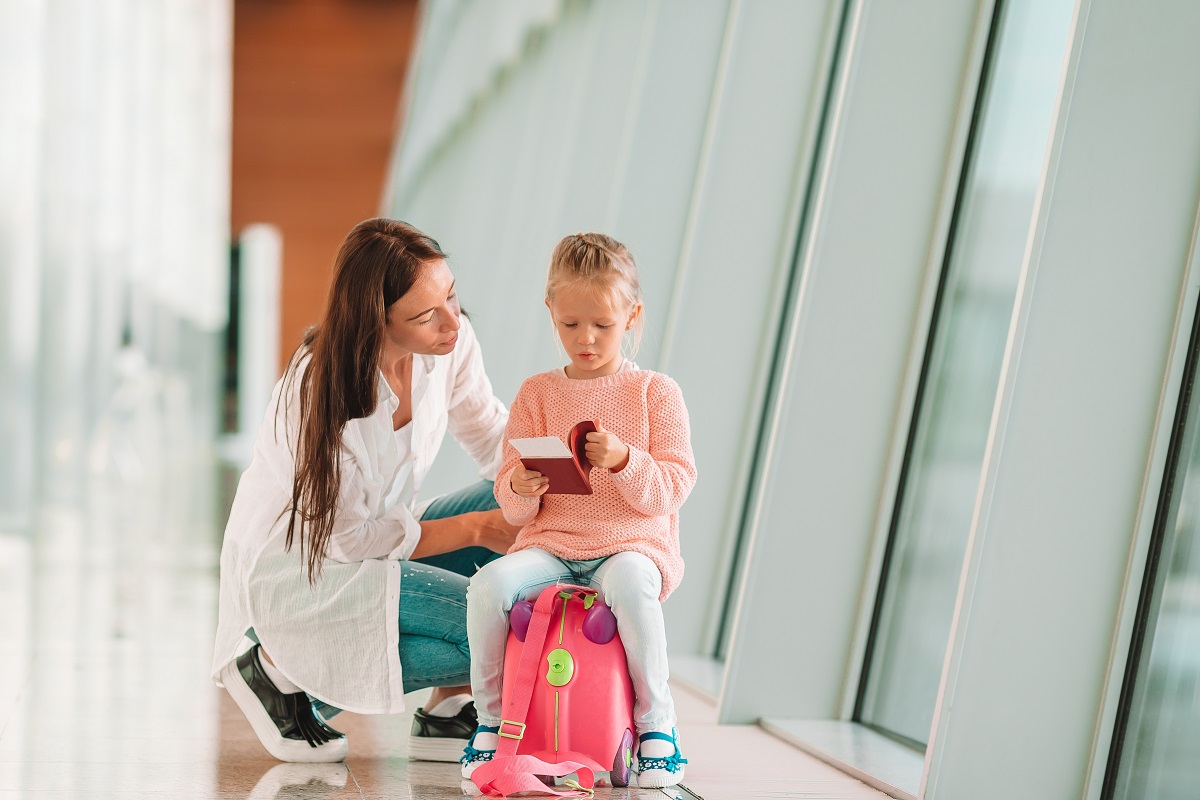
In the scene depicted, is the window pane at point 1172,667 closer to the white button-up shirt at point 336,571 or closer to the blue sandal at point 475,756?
the blue sandal at point 475,756

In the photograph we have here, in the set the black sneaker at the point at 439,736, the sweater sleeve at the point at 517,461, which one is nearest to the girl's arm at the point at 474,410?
the sweater sleeve at the point at 517,461

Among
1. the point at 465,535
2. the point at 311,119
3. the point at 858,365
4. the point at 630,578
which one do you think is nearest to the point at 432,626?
the point at 465,535

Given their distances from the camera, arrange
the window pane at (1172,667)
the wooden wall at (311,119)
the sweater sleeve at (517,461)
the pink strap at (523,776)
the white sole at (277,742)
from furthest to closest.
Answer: the wooden wall at (311,119)
the white sole at (277,742)
the sweater sleeve at (517,461)
the pink strap at (523,776)
the window pane at (1172,667)

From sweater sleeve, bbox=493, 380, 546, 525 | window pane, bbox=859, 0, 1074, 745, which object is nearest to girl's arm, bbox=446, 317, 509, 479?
sweater sleeve, bbox=493, 380, 546, 525

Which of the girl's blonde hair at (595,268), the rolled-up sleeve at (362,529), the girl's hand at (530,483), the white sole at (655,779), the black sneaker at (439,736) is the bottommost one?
the black sneaker at (439,736)

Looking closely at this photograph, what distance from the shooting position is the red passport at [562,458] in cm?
224

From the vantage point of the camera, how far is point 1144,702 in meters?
2.19

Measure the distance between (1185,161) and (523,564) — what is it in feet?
4.57

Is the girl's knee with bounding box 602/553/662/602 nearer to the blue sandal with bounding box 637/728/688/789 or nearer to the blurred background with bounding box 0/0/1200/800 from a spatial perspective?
the blue sandal with bounding box 637/728/688/789

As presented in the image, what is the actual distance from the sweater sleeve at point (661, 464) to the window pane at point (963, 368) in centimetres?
89

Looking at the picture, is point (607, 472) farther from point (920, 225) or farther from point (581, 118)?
point (581, 118)

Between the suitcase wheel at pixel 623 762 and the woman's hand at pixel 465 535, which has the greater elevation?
the woman's hand at pixel 465 535

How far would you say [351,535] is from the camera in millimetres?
2566

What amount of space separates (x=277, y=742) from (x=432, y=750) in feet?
1.07
